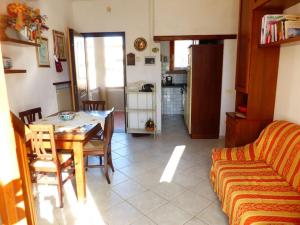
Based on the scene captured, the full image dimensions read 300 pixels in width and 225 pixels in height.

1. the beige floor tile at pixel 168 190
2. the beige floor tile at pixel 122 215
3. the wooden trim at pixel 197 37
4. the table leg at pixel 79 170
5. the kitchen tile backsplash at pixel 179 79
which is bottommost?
the beige floor tile at pixel 122 215

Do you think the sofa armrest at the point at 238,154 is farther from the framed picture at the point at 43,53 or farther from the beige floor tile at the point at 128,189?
the framed picture at the point at 43,53

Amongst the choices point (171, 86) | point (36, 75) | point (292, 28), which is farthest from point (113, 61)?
point (292, 28)

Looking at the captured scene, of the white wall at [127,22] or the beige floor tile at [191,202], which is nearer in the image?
the beige floor tile at [191,202]

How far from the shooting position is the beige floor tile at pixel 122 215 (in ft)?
7.13

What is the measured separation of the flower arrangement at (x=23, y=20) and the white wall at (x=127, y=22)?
164 centimetres

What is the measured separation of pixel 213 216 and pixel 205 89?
2.66 m

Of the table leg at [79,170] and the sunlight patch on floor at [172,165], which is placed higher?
the table leg at [79,170]

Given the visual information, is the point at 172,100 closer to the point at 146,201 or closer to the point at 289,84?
the point at 289,84

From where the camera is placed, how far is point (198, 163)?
3422 millimetres

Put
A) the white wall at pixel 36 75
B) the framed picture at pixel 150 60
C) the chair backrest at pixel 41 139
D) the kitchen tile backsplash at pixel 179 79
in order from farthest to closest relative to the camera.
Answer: the kitchen tile backsplash at pixel 179 79 → the framed picture at pixel 150 60 → the white wall at pixel 36 75 → the chair backrest at pixel 41 139

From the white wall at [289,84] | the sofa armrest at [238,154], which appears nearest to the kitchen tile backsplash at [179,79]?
the white wall at [289,84]

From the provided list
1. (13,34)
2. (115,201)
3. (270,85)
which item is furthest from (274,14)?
(13,34)

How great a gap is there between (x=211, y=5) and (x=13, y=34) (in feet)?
10.6

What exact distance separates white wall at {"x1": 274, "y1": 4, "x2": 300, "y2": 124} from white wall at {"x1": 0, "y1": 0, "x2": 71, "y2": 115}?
10.9ft
